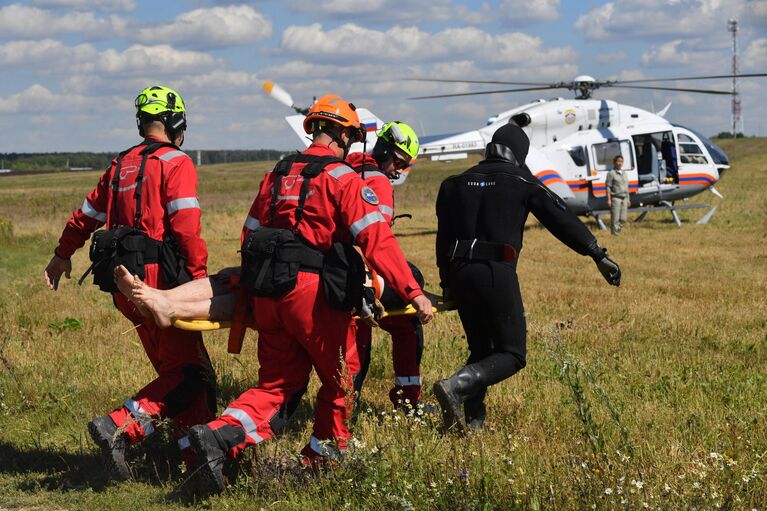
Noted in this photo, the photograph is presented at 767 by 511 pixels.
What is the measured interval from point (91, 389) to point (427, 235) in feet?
53.0

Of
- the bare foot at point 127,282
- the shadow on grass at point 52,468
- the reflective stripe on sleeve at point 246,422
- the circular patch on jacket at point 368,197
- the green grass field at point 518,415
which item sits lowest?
the shadow on grass at point 52,468

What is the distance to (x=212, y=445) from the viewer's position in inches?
193

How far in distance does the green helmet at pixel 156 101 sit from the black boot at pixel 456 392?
8.15 ft

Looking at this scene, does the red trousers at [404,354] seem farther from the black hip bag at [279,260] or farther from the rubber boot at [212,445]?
the rubber boot at [212,445]

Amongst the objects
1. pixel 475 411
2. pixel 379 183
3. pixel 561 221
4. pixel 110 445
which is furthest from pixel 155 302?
pixel 561 221

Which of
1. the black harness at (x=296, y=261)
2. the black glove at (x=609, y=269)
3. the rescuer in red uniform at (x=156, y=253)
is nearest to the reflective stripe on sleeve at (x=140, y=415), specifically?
the rescuer in red uniform at (x=156, y=253)

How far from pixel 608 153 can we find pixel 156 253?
18.2 metres

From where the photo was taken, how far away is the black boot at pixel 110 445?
5.49 metres

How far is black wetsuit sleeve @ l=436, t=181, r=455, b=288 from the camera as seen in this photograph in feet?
20.3

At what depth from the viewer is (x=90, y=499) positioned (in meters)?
5.43

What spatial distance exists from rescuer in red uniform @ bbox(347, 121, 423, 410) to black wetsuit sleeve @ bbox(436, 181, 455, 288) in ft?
0.66

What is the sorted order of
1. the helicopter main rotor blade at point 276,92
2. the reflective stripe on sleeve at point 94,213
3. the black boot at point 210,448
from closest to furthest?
the black boot at point 210,448 < the reflective stripe on sleeve at point 94,213 < the helicopter main rotor blade at point 276,92

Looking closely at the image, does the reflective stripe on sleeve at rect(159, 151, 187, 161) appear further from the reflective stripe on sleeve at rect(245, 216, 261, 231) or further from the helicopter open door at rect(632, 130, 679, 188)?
the helicopter open door at rect(632, 130, 679, 188)

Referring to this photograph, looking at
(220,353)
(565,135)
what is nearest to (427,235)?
(565,135)
